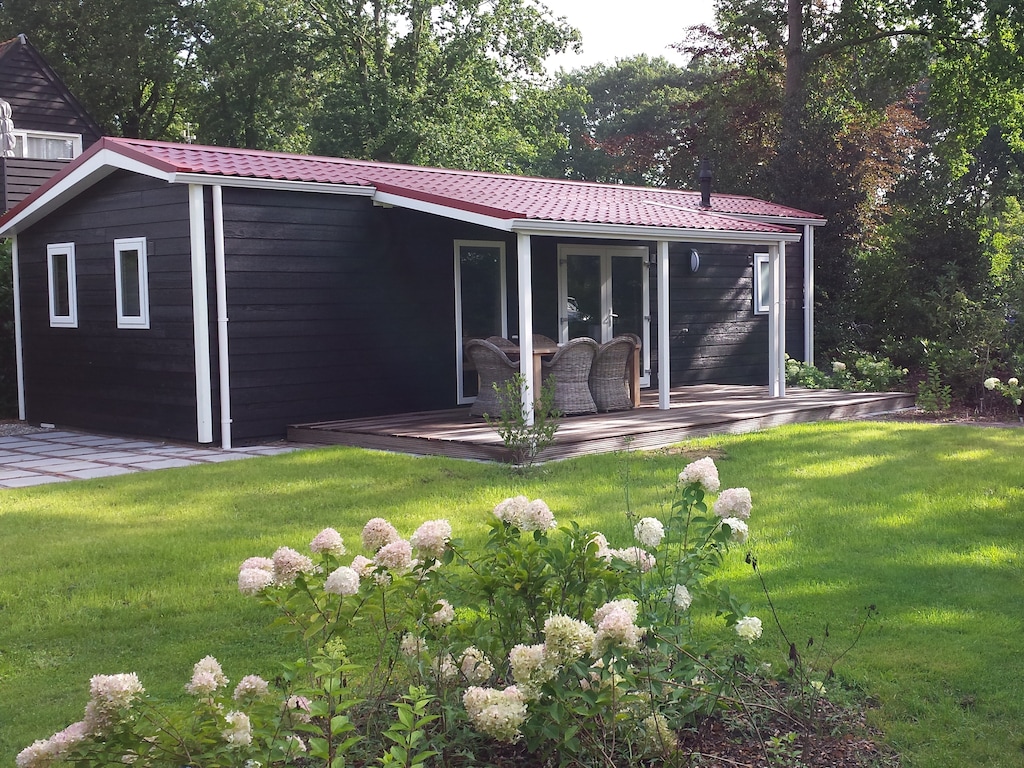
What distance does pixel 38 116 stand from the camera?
1989cm

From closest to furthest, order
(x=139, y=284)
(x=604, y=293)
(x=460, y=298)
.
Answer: (x=139, y=284), (x=460, y=298), (x=604, y=293)

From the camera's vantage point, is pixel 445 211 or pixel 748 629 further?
pixel 445 211

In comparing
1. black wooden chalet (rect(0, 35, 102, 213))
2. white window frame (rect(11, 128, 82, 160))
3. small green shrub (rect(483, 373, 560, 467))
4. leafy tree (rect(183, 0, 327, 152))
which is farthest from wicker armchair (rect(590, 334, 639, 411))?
leafy tree (rect(183, 0, 327, 152))

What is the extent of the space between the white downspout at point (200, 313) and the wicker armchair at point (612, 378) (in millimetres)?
3935

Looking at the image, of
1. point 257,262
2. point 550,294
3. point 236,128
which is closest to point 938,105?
point 550,294

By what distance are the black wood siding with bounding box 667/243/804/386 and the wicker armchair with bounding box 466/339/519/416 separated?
4803mm

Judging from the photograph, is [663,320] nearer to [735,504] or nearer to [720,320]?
[720,320]

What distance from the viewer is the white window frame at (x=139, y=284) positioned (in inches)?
442

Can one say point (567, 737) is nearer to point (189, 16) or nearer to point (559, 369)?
point (559, 369)

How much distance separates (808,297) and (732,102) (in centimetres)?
1037

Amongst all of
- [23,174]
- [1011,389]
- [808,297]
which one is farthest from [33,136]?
[1011,389]

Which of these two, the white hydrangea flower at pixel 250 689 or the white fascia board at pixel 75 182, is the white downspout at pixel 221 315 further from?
the white hydrangea flower at pixel 250 689

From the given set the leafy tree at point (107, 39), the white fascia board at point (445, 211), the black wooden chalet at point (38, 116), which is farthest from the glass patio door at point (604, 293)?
the leafy tree at point (107, 39)

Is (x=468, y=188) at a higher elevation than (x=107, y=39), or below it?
below
